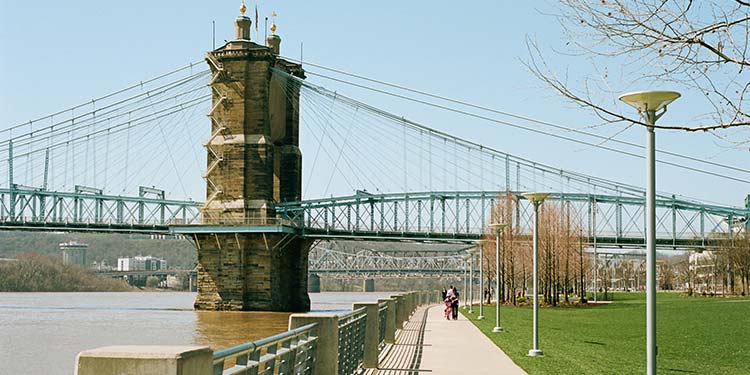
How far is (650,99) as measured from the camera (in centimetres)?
1210

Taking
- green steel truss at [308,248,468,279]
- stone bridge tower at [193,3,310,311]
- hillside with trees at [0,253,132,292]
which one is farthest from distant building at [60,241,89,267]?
stone bridge tower at [193,3,310,311]

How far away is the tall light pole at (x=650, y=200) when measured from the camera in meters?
11.8

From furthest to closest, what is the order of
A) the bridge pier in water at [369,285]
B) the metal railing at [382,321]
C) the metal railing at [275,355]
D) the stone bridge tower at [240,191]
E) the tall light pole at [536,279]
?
the bridge pier in water at [369,285] → the stone bridge tower at [240,191] → the metal railing at [382,321] → the tall light pole at [536,279] → the metal railing at [275,355]

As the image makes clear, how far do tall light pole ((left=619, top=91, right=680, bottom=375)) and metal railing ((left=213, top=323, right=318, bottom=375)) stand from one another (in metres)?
4.18

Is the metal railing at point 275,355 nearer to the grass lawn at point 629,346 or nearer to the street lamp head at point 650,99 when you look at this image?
the street lamp head at point 650,99

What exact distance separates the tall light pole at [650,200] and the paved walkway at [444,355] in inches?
255

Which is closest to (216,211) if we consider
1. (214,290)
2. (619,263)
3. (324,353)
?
(214,290)

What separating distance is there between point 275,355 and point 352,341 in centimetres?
689

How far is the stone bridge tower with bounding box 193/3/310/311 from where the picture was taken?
71938mm

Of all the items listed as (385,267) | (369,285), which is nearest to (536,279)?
(385,267)

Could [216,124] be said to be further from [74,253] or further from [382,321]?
[74,253]

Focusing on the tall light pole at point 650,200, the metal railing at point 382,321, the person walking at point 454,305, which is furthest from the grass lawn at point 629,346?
the tall light pole at point 650,200

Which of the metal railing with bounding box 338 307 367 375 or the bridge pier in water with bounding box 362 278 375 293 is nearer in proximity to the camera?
the metal railing with bounding box 338 307 367 375

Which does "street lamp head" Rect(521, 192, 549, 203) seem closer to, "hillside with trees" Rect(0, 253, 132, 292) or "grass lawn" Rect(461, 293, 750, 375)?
"grass lawn" Rect(461, 293, 750, 375)
